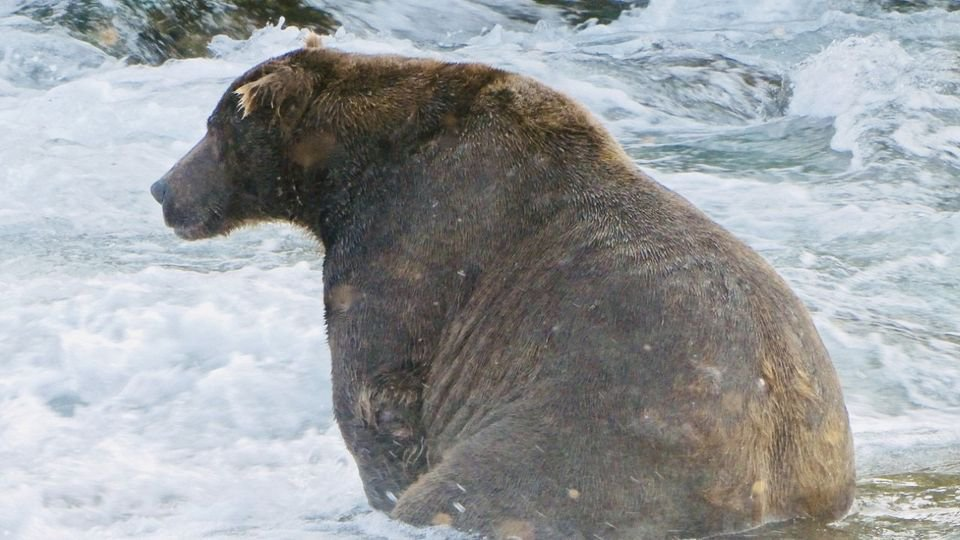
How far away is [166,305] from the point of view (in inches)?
300

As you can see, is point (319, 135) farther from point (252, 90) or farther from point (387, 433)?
point (387, 433)

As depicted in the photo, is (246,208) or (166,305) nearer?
(246,208)

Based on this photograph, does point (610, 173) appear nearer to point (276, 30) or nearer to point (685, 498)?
point (685, 498)

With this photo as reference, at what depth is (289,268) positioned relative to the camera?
8555 millimetres

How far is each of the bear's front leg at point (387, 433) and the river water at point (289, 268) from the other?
0.48ft

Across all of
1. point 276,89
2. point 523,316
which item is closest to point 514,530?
point 523,316

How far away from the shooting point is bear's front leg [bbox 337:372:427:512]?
487 cm

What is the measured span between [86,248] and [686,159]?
4964 mm

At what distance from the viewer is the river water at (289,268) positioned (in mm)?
5664

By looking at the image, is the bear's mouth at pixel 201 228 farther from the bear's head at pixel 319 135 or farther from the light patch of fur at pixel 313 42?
the light patch of fur at pixel 313 42

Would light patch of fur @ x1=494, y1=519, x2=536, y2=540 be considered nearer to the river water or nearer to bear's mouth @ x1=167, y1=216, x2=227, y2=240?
the river water

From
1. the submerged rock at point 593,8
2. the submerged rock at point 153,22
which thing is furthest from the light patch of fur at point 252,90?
the submerged rock at point 593,8

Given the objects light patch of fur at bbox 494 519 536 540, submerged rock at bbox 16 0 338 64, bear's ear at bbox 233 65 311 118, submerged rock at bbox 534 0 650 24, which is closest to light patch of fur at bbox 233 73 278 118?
bear's ear at bbox 233 65 311 118

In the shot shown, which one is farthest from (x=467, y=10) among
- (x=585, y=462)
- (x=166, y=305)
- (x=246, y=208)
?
(x=585, y=462)
